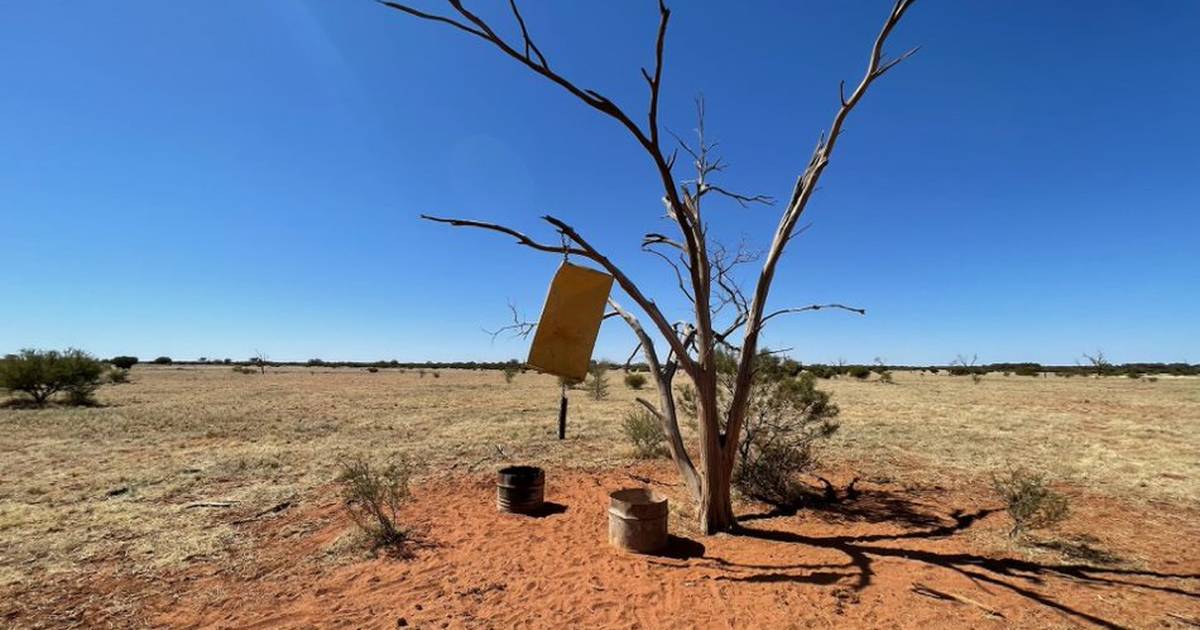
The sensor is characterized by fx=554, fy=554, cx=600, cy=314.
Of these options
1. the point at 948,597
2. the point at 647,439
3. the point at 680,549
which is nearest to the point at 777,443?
the point at 647,439

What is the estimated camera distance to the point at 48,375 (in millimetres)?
21250

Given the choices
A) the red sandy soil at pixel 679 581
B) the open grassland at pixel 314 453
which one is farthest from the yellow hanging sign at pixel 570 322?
the open grassland at pixel 314 453

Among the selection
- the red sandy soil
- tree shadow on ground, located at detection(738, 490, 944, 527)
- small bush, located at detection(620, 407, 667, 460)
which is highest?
small bush, located at detection(620, 407, 667, 460)

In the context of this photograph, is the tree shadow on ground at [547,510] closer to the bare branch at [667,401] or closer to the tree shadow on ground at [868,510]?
the bare branch at [667,401]

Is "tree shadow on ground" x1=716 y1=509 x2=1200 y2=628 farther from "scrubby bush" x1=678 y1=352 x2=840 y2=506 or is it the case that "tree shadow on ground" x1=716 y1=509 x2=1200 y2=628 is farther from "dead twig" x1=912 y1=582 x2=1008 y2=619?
"scrubby bush" x1=678 y1=352 x2=840 y2=506

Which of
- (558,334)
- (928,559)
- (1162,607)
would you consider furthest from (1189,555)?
(558,334)

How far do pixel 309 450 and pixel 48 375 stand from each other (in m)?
17.8

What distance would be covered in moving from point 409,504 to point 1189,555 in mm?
8833

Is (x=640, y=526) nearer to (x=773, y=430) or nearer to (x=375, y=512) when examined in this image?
(x=375, y=512)

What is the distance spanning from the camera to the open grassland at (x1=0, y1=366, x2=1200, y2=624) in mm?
6477

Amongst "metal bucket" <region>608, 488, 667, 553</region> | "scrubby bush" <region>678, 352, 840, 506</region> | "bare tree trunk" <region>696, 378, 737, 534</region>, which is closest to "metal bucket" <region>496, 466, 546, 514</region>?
"metal bucket" <region>608, 488, 667, 553</region>

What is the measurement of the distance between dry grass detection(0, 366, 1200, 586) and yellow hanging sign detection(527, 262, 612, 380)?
4109 millimetres

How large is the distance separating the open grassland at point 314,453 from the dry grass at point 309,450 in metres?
0.04

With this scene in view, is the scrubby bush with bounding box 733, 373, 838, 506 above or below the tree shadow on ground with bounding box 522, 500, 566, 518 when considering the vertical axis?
above
